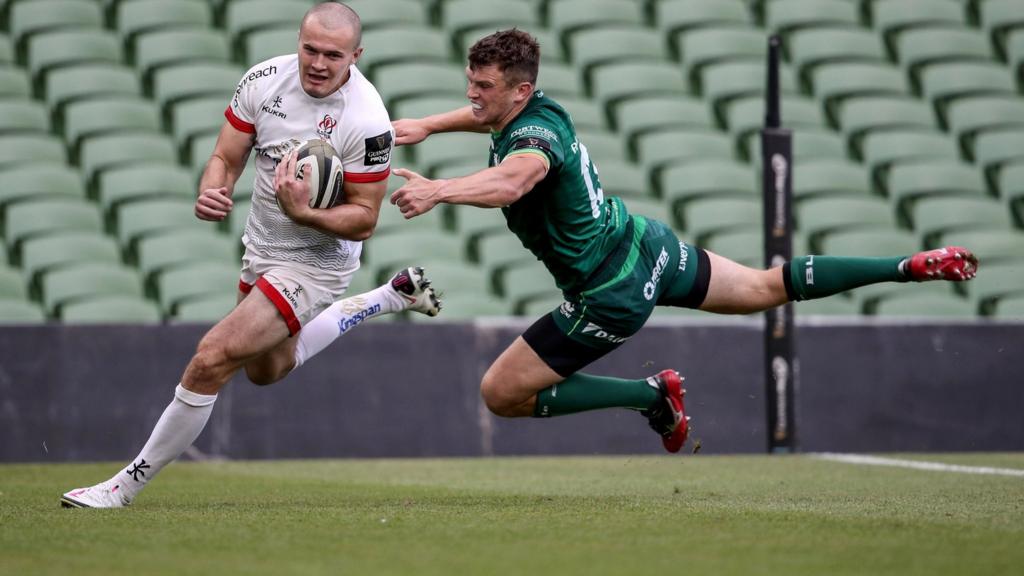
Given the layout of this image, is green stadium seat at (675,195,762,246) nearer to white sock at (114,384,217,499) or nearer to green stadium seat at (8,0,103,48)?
green stadium seat at (8,0,103,48)

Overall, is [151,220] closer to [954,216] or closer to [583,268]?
[583,268]

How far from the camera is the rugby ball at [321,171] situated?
19.6 feet

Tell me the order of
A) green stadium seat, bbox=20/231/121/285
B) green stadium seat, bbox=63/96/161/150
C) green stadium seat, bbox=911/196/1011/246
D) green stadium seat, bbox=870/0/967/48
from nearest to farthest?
green stadium seat, bbox=20/231/121/285
green stadium seat, bbox=63/96/161/150
green stadium seat, bbox=911/196/1011/246
green stadium seat, bbox=870/0/967/48

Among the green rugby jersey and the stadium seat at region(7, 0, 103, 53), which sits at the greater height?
the stadium seat at region(7, 0, 103, 53)

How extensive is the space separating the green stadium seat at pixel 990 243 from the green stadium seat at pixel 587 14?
12.5 feet

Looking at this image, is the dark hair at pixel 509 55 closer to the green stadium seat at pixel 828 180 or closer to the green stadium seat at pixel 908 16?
the green stadium seat at pixel 828 180

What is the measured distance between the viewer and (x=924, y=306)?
437 inches

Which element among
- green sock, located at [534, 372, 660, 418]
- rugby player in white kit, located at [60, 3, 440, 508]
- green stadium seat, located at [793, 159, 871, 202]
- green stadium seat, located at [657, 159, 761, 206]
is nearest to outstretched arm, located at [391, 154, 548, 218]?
rugby player in white kit, located at [60, 3, 440, 508]

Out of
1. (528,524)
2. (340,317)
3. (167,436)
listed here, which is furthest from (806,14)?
(528,524)

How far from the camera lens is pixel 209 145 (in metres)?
11.5

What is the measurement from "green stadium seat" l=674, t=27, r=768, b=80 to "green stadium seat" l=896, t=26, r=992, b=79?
58.6 inches

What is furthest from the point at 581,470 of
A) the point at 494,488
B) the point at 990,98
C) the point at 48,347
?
the point at 990,98

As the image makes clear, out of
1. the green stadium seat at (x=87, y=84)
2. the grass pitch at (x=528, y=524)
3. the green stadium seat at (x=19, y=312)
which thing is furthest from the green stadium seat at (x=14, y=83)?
the grass pitch at (x=528, y=524)

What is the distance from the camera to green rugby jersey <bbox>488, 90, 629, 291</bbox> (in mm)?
6219
